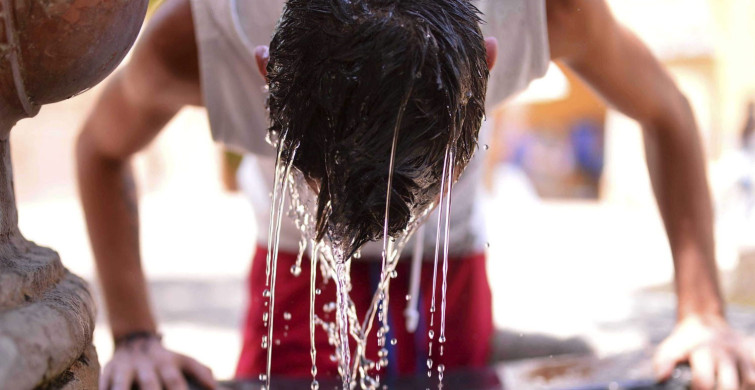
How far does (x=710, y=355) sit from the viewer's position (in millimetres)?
1676

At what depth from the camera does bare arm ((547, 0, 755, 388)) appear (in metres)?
1.65

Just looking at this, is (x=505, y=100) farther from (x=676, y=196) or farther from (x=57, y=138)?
(x=57, y=138)

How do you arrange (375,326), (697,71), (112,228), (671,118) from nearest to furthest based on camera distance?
(671,118)
(112,228)
(375,326)
(697,71)

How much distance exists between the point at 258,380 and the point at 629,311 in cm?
185

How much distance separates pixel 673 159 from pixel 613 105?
19 centimetres

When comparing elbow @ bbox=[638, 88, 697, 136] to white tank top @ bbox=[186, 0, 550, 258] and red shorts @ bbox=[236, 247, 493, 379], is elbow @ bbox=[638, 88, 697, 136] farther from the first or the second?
red shorts @ bbox=[236, 247, 493, 379]

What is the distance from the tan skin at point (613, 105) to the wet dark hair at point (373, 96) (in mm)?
562

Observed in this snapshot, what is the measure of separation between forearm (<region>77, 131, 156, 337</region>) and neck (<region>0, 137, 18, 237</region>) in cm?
80

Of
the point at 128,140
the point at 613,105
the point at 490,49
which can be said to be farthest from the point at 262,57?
the point at 613,105

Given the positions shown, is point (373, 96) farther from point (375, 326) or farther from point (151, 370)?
point (375, 326)

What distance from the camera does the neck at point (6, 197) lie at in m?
1.07

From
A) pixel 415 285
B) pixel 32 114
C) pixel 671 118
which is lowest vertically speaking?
pixel 415 285

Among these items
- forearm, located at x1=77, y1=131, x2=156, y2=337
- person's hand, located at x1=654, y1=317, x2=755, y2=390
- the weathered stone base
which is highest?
forearm, located at x1=77, y1=131, x2=156, y2=337

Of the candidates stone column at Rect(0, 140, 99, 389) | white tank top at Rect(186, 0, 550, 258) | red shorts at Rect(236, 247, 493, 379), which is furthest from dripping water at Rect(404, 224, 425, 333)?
stone column at Rect(0, 140, 99, 389)
